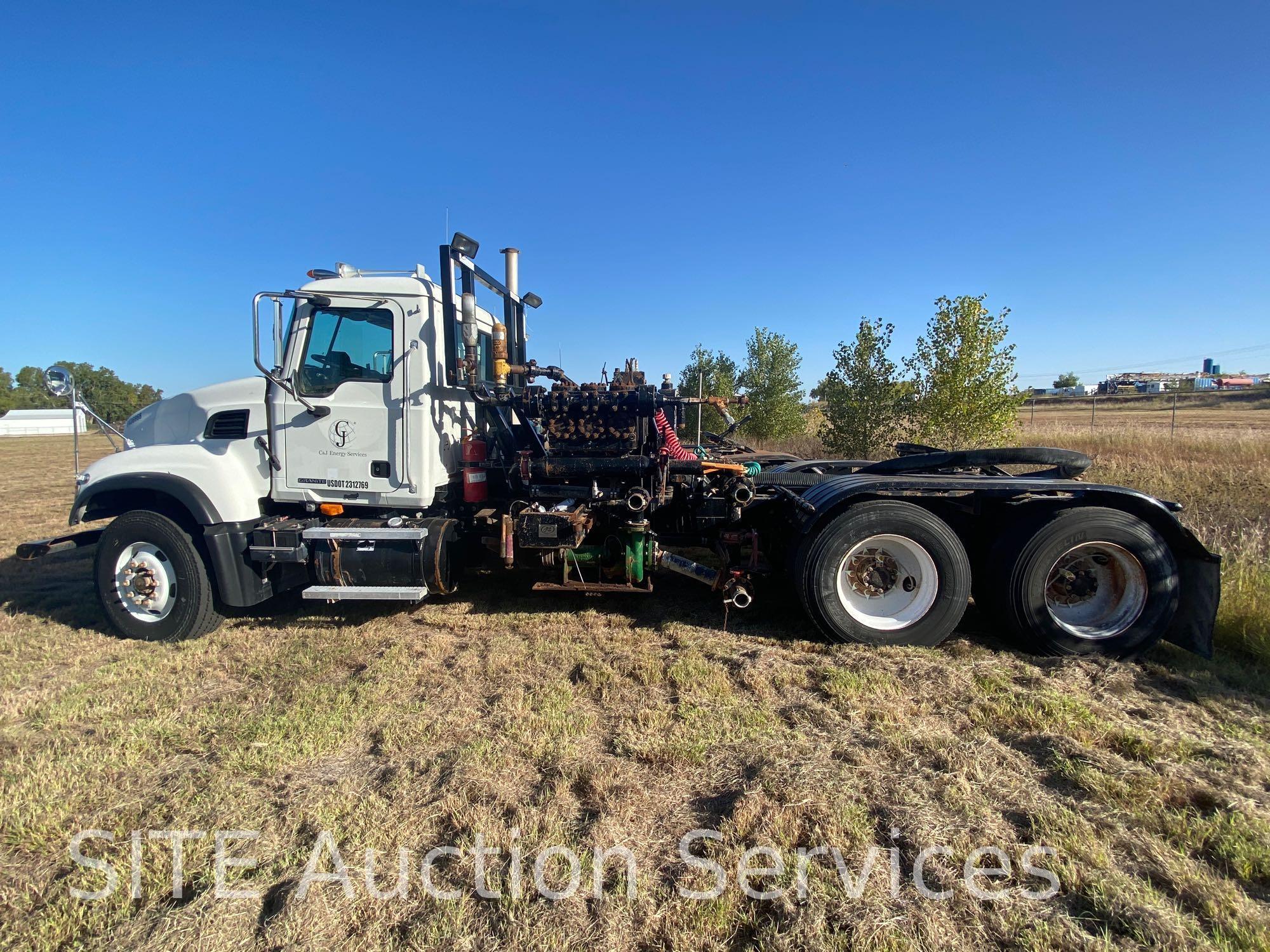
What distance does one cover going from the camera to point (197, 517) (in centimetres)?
488

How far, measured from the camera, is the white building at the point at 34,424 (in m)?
54.8

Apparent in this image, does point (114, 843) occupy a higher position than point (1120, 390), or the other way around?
point (1120, 390)

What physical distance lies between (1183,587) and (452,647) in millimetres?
5481

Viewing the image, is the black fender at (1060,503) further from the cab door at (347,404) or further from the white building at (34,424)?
the white building at (34,424)

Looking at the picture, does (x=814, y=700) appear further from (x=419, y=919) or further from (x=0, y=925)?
(x=0, y=925)

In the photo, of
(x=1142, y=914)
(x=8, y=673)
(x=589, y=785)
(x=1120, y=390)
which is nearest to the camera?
(x=1142, y=914)

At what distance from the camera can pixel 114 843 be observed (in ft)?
8.46

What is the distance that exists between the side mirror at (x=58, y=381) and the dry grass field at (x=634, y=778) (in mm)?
2024

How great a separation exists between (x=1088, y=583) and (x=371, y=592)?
559 centimetres

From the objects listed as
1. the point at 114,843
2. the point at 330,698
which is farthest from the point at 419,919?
the point at 330,698

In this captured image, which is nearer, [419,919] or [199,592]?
[419,919]

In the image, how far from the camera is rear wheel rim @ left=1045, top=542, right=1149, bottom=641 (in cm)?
442

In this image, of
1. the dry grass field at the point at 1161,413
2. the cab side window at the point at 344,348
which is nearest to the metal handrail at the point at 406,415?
the cab side window at the point at 344,348

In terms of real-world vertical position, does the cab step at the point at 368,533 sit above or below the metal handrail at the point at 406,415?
below
